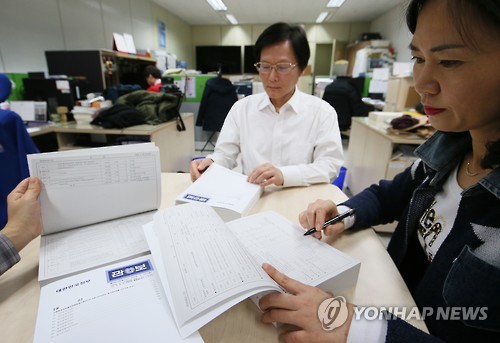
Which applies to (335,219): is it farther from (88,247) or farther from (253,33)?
(253,33)

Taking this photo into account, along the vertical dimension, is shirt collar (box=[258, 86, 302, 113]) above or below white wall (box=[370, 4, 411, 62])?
below

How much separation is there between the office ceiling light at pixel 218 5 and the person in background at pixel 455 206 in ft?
20.9

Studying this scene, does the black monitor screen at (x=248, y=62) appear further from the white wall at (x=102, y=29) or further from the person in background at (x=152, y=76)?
the person in background at (x=152, y=76)

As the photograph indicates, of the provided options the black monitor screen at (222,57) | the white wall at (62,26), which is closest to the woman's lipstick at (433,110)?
the white wall at (62,26)

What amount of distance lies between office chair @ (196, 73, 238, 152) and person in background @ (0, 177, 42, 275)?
324 centimetres

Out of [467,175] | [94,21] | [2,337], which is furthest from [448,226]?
[94,21]

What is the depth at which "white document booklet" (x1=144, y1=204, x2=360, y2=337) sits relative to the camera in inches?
18.3

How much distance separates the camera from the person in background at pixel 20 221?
0.60m

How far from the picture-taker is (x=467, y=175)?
0.75 metres

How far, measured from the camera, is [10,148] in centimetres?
150

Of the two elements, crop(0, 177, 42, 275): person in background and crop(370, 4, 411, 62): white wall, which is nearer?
crop(0, 177, 42, 275): person in background

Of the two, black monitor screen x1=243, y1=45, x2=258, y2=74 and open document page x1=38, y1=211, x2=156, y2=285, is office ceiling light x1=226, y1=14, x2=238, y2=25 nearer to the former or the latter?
black monitor screen x1=243, y1=45, x2=258, y2=74

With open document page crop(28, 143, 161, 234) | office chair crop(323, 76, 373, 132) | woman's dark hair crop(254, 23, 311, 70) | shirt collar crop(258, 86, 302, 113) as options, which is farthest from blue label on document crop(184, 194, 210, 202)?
office chair crop(323, 76, 373, 132)

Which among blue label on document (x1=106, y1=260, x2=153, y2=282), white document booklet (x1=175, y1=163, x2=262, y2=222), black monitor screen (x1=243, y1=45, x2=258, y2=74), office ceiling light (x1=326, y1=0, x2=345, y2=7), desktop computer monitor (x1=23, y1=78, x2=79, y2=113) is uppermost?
office ceiling light (x1=326, y1=0, x2=345, y2=7)
